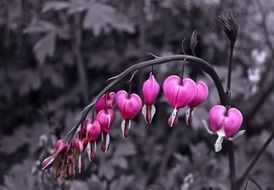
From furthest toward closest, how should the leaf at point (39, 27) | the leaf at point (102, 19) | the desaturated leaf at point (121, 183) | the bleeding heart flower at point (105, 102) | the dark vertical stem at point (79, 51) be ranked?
the dark vertical stem at point (79, 51)
the leaf at point (39, 27)
the leaf at point (102, 19)
the desaturated leaf at point (121, 183)
the bleeding heart flower at point (105, 102)

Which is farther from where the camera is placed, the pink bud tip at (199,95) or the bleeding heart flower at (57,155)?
the pink bud tip at (199,95)

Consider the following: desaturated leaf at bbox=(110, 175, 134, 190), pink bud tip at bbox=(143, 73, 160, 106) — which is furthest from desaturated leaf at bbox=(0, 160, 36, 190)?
pink bud tip at bbox=(143, 73, 160, 106)

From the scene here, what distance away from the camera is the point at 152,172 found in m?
3.04

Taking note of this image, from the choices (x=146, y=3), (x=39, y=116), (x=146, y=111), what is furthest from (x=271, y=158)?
(x=146, y=111)

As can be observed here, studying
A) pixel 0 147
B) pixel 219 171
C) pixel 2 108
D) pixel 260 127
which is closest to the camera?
pixel 219 171

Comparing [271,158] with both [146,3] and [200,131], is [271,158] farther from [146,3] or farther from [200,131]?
[146,3]

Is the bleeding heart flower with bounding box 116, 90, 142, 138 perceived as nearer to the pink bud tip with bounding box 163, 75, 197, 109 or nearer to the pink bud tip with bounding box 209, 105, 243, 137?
the pink bud tip with bounding box 163, 75, 197, 109

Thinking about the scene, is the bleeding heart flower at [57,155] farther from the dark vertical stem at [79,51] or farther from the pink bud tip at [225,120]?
the dark vertical stem at [79,51]

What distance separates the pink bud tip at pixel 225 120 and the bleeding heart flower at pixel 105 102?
1.05 ft

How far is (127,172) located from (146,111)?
65.7 inches

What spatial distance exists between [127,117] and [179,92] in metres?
0.18

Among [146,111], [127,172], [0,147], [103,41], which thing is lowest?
[127,172]

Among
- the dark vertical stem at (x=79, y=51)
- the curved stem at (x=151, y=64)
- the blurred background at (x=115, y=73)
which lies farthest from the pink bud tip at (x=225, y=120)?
the dark vertical stem at (x=79, y=51)

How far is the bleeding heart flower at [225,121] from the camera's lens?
141 cm
